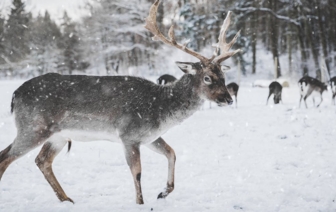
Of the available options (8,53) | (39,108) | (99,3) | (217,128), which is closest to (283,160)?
(217,128)

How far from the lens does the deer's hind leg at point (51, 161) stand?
4.45 metres

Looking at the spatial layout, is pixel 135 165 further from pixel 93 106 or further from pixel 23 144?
pixel 23 144

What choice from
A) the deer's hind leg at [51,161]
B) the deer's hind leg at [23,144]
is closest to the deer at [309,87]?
the deer's hind leg at [51,161]

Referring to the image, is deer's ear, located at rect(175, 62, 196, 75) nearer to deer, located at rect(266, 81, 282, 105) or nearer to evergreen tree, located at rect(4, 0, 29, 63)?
deer, located at rect(266, 81, 282, 105)

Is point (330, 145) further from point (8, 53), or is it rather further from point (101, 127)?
point (8, 53)

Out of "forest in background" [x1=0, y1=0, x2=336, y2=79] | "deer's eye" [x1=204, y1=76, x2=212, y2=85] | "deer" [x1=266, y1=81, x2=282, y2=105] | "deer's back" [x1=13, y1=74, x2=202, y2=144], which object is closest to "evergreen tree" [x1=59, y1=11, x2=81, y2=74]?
"forest in background" [x1=0, y1=0, x2=336, y2=79]

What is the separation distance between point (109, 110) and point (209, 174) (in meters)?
2.10

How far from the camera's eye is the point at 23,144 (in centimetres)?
422

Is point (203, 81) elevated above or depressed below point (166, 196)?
above

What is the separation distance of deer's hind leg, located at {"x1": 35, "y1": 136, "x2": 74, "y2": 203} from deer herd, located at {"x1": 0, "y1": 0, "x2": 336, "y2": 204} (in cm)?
1

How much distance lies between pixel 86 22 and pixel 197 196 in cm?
2970

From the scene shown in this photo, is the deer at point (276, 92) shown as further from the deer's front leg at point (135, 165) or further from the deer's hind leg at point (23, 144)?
the deer's hind leg at point (23, 144)

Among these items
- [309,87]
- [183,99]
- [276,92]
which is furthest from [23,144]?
[276,92]

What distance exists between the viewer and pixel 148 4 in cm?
2939
